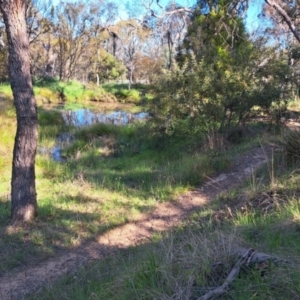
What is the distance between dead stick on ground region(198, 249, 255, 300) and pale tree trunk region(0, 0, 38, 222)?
3.70 m

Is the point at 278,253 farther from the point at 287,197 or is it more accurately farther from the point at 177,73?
the point at 177,73

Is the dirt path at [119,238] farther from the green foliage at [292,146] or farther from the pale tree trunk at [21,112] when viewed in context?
the pale tree trunk at [21,112]

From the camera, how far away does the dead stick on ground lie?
7.89 ft

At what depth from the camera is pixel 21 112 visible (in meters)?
5.48

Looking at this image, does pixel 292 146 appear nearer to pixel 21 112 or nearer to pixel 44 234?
pixel 44 234

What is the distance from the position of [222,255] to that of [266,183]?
330 cm

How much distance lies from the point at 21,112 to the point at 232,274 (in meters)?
3.98

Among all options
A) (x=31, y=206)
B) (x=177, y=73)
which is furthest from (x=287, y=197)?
(x=177, y=73)

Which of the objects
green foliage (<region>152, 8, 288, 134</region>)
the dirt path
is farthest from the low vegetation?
green foliage (<region>152, 8, 288, 134</region>)

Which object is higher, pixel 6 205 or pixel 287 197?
pixel 287 197

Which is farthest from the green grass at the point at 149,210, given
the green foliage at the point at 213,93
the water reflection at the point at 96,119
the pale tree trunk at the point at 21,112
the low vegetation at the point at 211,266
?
the water reflection at the point at 96,119

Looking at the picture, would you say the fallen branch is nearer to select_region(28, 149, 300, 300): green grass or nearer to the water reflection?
select_region(28, 149, 300, 300): green grass

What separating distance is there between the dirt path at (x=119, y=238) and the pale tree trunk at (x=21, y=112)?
1137 millimetres

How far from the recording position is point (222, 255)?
9.39ft
